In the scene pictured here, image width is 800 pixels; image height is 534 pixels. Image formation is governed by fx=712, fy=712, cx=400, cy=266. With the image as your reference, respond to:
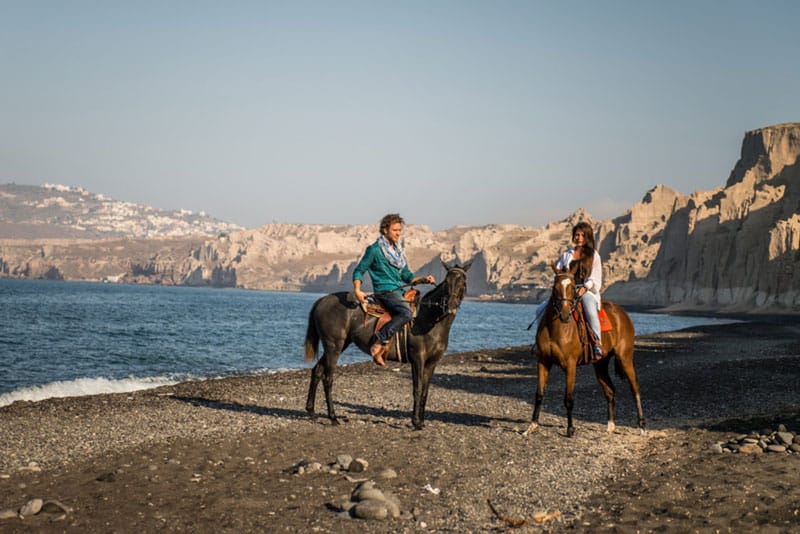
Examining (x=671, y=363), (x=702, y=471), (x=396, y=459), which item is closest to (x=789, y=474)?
(x=702, y=471)

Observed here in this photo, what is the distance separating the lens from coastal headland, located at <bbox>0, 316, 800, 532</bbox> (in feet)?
25.7

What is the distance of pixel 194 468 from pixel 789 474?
318 inches

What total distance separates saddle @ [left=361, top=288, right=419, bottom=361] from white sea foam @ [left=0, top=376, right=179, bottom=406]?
42.4 ft

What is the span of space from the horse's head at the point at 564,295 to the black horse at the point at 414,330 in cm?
159

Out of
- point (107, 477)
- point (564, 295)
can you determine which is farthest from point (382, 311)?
point (107, 477)

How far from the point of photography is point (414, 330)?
1290 centimetres

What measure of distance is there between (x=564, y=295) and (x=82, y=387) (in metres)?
18.9

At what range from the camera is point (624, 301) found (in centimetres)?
16600

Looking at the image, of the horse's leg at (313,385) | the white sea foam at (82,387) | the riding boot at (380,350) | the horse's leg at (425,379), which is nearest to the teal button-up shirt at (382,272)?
the riding boot at (380,350)

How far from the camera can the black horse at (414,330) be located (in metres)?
12.4

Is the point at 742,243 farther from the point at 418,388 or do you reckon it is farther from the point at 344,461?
the point at 344,461

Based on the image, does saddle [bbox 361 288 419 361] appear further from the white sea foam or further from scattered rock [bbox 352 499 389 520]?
the white sea foam

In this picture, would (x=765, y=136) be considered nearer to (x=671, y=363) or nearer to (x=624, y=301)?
(x=624, y=301)

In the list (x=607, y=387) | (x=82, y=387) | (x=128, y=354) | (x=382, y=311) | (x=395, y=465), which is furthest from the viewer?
(x=128, y=354)
